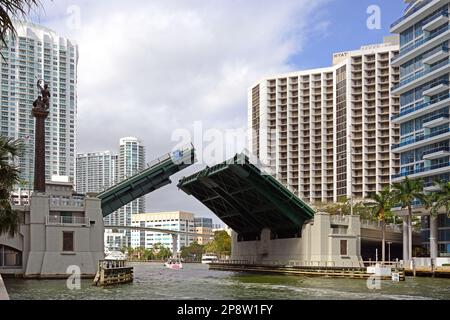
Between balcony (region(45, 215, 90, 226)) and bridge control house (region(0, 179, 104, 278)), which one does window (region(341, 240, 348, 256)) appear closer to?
bridge control house (region(0, 179, 104, 278))

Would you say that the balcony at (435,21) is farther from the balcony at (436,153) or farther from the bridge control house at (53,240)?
the bridge control house at (53,240)

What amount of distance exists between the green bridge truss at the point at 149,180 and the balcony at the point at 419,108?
29354 millimetres

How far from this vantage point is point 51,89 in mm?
111125

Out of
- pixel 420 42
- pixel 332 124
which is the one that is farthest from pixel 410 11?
pixel 332 124

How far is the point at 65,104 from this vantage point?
11350 centimetres

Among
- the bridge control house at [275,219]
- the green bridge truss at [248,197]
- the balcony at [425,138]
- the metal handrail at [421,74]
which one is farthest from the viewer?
the metal handrail at [421,74]

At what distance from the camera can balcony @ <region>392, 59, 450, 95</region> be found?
7524 cm

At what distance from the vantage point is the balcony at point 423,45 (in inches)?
2981

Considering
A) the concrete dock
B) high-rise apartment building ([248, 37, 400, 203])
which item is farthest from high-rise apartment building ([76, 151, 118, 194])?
the concrete dock

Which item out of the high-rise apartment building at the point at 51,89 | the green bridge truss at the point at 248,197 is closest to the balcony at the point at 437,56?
the green bridge truss at the point at 248,197

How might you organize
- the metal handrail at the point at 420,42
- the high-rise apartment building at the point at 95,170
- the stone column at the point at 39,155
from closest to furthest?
the stone column at the point at 39,155 < the metal handrail at the point at 420,42 < the high-rise apartment building at the point at 95,170
